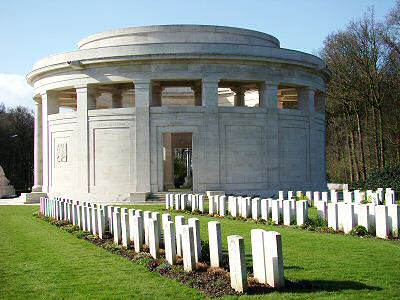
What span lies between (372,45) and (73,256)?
108ft

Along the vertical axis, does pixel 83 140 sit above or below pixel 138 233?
above

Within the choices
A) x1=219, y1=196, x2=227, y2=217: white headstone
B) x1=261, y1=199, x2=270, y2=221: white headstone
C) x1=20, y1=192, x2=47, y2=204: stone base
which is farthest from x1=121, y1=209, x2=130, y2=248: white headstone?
x1=20, y1=192, x2=47, y2=204: stone base

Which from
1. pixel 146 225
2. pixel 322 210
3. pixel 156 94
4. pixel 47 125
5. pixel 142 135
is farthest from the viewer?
pixel 47 125

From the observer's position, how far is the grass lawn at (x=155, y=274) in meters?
8.28

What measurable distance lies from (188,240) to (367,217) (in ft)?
21.2

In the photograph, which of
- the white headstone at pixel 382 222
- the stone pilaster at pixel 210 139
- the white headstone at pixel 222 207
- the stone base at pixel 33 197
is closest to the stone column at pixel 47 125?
the stone base at pixel 33 197

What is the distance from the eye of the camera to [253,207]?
18.9 meters

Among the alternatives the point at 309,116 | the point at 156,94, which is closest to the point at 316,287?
the point at 309,116

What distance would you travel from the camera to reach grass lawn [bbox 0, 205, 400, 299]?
828cm

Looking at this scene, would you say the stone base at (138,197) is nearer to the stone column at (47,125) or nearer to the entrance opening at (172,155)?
the entrance opening at (172,155)

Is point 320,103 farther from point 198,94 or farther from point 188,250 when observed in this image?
point 188,250

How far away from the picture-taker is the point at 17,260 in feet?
37.7

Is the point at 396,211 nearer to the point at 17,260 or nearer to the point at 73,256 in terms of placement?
the point at 73,256

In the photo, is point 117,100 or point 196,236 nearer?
point 196,236
